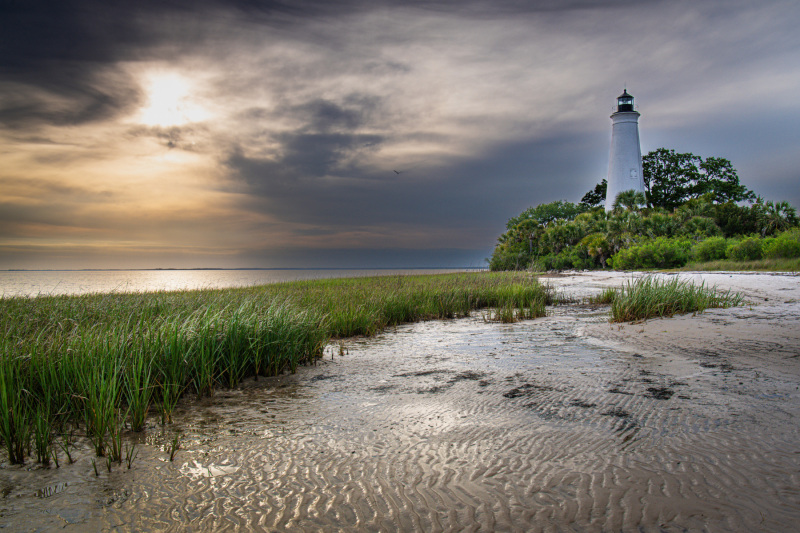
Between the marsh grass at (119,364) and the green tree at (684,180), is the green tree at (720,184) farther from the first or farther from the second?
the marsh grass at (119,364)

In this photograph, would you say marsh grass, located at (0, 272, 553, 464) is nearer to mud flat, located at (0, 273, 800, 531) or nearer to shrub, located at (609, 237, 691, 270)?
mud flat, located at (0, 273, 800, 531)

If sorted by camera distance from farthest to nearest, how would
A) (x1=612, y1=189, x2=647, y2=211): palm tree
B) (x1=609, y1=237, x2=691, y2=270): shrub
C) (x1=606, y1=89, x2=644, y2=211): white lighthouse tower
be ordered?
(x1=606, y1=89, x2=644, y2=211): white lighthouse tower, (x1=612, y1=189, x2=647, y2=211): palm tree, (x1=609, y1=237, x2=691, y2=270): shrub

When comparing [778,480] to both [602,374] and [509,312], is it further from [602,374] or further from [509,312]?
[509,312]

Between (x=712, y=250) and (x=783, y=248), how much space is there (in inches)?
184

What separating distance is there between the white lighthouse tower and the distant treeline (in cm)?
481

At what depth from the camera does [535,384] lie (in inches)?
215

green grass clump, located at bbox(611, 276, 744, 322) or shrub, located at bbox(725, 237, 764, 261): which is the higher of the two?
shrub, located at bbox(725, 237, 764, 261)

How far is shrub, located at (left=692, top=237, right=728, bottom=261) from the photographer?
30.5 m

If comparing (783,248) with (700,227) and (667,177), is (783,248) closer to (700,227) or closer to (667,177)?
(700,227)

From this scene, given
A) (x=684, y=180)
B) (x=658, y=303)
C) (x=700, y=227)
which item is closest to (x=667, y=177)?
(x=684, y=180)

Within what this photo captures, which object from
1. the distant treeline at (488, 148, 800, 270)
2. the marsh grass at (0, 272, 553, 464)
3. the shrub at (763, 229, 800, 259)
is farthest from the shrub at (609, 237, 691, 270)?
the marsh grass at (0, 272, 553, 464)

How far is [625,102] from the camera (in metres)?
57.6

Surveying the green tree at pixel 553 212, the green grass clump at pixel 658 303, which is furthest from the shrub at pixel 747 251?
the green tree at pixel 553 212

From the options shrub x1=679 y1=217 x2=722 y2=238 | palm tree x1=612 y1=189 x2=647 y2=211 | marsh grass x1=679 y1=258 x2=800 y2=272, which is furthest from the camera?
palm tree x1=612 y1=189 x2=647 y2=211
